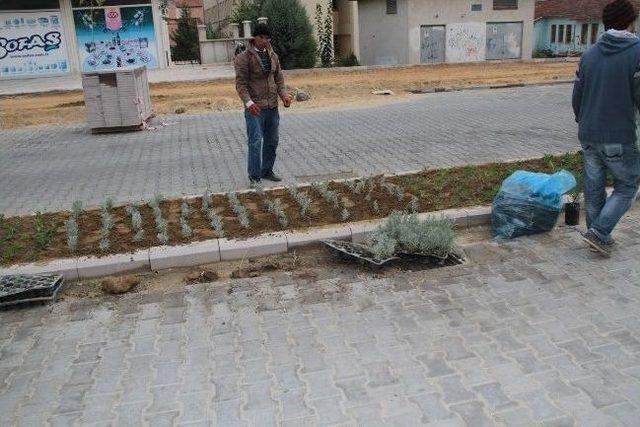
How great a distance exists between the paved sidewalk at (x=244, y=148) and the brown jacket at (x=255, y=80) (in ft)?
3.53

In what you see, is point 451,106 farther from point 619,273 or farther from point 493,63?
point 493,63

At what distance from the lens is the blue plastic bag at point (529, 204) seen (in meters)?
5.46

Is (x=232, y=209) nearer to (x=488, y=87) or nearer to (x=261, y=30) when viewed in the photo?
(x=261, y=30)

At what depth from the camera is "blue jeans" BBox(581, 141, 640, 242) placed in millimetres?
4902

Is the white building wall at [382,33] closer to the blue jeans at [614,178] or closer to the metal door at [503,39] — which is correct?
the metal door at [503,39]

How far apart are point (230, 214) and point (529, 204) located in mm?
2815

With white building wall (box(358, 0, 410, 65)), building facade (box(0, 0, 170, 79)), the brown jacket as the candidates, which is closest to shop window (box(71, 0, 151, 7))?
building facade (box(0, 0, 170, 79))

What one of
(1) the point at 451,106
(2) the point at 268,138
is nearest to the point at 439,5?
(1) the point at 451,106

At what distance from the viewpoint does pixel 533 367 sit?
3535mm

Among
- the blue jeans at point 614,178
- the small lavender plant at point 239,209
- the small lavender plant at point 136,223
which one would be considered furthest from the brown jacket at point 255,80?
the blue jeans at point 614,178

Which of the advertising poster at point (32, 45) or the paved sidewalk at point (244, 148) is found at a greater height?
the advertising poster at point (32, 45)

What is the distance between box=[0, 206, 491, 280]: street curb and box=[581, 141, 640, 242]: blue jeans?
122cm

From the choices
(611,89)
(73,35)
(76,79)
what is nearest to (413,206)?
(611,89)

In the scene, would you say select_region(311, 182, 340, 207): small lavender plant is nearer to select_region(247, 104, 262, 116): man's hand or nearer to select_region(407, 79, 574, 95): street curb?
select_region(247, 104, 262, 116): man's hand
